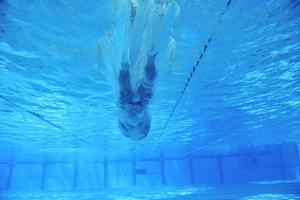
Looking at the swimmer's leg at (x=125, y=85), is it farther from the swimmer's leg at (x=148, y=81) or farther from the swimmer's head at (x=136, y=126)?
the swimmer's head at (x=136, y=126)

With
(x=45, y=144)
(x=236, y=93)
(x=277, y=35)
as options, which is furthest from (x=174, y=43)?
(x=45, y=144)

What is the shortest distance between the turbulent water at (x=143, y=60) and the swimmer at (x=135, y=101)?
39 cm

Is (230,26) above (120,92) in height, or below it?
above

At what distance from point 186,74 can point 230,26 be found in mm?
2731

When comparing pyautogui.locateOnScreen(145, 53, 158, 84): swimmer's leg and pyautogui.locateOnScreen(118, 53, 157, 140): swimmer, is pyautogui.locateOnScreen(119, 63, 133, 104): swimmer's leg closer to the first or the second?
pyautogui.locateOnScreen(118, 53, 157, 140): swimmer

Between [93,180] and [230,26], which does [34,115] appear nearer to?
[230,26]

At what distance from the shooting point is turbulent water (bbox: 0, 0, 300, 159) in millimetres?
5812

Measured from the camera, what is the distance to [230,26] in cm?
660

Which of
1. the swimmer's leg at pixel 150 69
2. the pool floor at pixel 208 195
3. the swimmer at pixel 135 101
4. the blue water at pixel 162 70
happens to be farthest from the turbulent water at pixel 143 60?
the pool floor at pixel 208 195

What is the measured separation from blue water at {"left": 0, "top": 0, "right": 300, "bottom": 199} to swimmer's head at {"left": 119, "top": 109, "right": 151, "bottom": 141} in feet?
4.36

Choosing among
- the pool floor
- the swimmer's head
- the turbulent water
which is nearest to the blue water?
the turbulent water

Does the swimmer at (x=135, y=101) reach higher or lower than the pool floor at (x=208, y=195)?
higher

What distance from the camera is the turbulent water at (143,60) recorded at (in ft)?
19.1

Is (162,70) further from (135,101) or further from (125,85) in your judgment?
(125,85)
